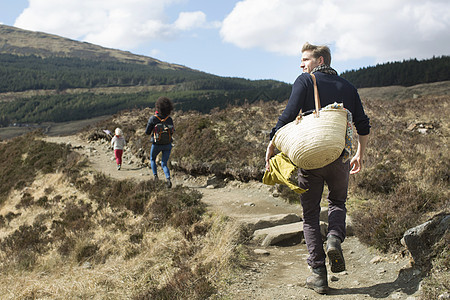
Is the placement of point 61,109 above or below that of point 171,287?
above

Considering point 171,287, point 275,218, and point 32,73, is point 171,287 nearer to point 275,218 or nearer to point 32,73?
point 275,218

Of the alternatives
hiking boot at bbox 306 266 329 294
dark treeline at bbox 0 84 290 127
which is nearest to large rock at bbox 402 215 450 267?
hiking boot at bbox 306 266 329 294

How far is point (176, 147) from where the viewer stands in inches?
509

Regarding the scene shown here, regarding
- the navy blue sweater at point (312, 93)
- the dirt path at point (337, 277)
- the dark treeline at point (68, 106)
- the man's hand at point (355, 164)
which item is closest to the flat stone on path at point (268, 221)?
the dirt path at point (337, 277)

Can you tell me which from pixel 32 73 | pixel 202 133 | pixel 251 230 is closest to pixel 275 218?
pixel 251 230

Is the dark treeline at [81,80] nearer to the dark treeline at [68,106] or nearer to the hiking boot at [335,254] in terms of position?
the dark treeline at [68,106]

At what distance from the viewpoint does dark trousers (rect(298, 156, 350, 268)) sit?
10.7 feet

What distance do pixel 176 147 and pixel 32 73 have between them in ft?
581

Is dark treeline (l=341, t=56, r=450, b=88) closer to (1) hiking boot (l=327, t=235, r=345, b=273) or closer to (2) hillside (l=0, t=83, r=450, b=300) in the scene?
(2) hillside (l=0, t=83, r=450, b=300)

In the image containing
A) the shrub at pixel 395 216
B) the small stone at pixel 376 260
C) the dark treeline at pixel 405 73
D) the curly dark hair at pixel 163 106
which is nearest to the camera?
the small stone at pixel 376 260

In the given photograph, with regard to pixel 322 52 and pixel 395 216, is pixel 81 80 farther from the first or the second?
pixel 322 52

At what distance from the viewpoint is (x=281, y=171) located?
131 inches

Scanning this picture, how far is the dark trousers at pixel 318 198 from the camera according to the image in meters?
3.27

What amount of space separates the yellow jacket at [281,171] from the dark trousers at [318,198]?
0.12m
